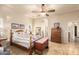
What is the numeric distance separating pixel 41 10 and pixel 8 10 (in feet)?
1.98

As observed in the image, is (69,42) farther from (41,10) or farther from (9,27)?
(9,27)

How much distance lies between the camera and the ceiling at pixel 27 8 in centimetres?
232

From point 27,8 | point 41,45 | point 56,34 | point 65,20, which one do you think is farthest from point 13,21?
point 65,20

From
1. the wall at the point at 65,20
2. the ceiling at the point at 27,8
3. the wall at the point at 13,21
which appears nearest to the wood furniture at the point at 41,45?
the wall at the point at 65,20

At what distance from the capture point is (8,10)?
2.32 m

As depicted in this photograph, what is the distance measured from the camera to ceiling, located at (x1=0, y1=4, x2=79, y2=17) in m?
2.32

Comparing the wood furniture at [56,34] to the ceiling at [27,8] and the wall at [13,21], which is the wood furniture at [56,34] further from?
the wall at [13,21]

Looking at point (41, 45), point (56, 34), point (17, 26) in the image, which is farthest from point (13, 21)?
point (56, 34)

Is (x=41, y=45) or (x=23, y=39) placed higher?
(x=23, y=39)

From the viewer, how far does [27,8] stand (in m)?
2.35

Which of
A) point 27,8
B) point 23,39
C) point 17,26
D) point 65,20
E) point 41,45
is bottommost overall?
point 41,45

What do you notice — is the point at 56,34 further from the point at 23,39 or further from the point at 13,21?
the point at 13,21

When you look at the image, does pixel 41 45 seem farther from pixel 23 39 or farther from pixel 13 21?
pixel 13 21
